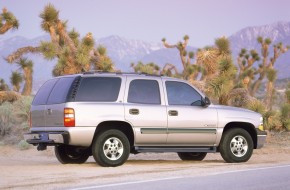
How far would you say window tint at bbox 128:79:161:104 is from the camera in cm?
1380

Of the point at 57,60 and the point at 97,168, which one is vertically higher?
the point at 57,60

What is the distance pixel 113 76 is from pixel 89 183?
361 centimetres

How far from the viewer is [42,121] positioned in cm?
1368

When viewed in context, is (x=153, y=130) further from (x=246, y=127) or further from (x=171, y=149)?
(x=246, y=127)

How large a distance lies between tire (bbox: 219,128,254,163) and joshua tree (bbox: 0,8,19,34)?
68.2 ft

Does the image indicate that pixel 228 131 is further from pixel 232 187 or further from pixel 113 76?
pixel 232 187

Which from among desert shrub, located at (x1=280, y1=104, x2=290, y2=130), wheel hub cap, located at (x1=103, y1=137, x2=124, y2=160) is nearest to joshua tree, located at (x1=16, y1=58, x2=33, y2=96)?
desert shrub, located at (x1=280, y1=104, x2=290, y2=130)

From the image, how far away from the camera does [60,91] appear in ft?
44.4

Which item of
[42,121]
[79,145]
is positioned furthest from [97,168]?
[42,121]

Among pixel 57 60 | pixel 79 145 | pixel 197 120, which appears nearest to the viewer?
pixel 79 145

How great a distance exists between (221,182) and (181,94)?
4.12 m

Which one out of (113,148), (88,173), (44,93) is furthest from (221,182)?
(44,93)

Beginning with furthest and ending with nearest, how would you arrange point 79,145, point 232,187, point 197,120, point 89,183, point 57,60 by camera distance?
1. point 57,60
2. point 197,120
3. point 79,145
4. point 89,183
5. point 232,187

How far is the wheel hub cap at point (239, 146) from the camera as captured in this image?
1467 cm
